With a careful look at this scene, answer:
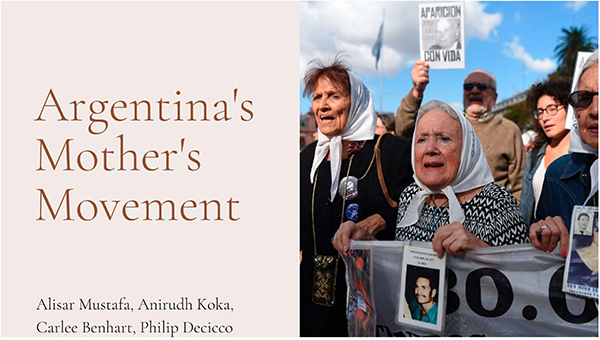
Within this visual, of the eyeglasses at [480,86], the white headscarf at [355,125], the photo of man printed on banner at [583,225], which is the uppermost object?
the eyeglasses at [480,86]

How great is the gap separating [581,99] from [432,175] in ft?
2.16

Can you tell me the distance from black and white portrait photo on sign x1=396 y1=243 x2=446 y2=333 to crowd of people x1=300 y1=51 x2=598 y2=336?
0.03 metres

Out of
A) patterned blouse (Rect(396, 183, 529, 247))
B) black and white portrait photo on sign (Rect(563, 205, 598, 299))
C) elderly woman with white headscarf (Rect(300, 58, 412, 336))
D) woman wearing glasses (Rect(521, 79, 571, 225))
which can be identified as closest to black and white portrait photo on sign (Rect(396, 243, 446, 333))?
patterned blouse (Rect(396, 183, 529, 247))

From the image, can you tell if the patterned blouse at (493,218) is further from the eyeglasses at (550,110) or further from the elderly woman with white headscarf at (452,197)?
→ the eyeglasses at (550,110)

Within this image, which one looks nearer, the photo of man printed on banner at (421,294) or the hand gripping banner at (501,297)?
the hand gripping banner at (501,297)

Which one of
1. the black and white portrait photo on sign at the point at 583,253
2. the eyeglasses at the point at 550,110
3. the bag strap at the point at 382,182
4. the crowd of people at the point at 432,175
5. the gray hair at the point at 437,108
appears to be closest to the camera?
the black and white portrait photo on sign at the point at 583,253

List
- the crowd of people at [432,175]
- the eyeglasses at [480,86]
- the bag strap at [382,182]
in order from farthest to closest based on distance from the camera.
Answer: the eyeglasses at [480,86], the bag strap at [382,182], the crowd of people at [432,175]

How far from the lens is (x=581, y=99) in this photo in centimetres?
197

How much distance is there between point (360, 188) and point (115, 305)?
1357mm

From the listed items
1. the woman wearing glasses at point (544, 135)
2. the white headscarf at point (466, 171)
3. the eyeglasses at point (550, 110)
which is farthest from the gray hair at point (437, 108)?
the eyeglasses at point (550, 110)

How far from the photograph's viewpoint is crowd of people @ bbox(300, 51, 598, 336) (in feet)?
6.58

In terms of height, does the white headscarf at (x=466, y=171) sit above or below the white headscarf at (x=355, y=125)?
below

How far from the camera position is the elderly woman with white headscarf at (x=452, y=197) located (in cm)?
202

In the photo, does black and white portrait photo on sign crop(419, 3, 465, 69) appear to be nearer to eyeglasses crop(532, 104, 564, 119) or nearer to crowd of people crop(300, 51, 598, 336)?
crowd of people crop(300, 51, 598, 336)
